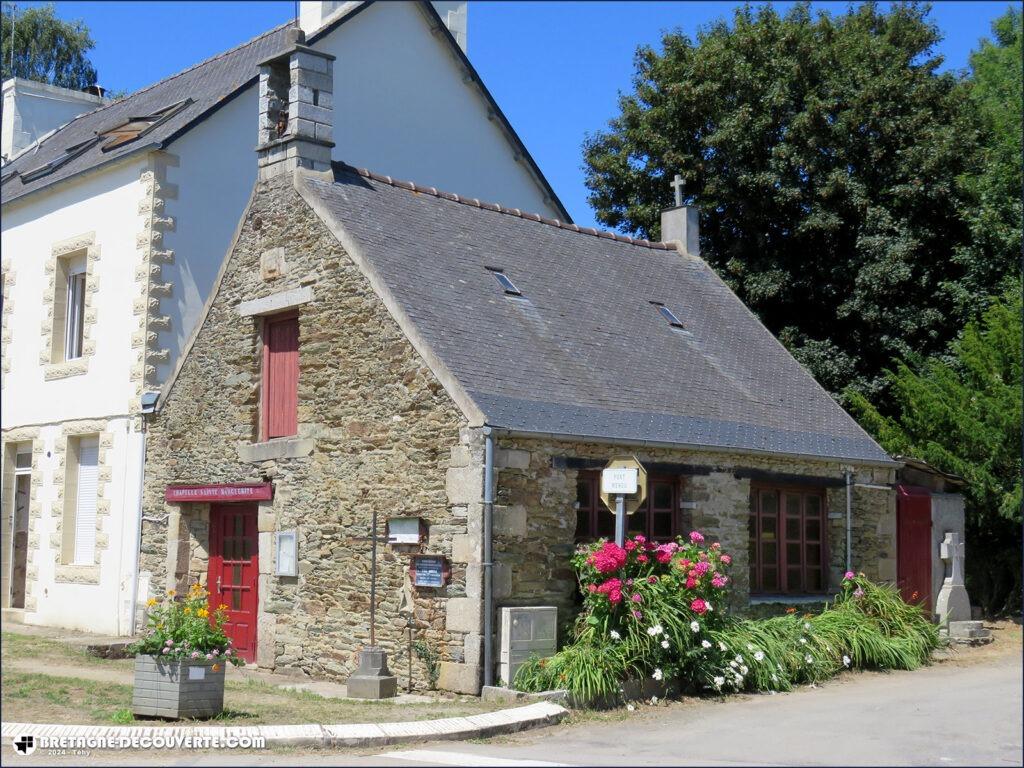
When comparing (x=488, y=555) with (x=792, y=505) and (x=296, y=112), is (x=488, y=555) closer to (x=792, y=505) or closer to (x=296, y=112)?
(x=792, y=505)

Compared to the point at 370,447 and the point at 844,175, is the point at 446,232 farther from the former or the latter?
the point at 844,175

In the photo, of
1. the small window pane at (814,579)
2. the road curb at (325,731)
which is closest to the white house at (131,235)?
the road curb at (325,731)

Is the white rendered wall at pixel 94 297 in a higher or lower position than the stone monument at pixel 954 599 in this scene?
higher

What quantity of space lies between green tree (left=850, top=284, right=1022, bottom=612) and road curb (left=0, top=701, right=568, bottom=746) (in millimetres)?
10030

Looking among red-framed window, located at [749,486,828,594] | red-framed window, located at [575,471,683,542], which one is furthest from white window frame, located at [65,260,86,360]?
red-framed window, located at [749,486,828,594]

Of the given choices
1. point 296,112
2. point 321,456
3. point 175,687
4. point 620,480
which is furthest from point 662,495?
point 296,112

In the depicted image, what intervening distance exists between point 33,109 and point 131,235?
7894 millimetres

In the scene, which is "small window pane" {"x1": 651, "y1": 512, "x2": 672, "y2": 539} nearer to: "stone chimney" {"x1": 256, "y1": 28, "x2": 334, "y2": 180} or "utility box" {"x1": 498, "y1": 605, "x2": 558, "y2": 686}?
"utility box" {"x1": 498, "y1": 605, "x2": 558, "y2": 686}

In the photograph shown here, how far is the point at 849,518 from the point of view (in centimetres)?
1490

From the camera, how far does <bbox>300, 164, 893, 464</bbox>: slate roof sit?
12172 millimetres

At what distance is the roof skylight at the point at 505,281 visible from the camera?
14165mm

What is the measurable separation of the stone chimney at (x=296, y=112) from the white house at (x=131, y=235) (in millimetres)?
308

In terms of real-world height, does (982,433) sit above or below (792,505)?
above

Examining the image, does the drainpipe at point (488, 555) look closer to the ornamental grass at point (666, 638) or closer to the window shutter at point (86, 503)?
the ornamental grass at point (666, 638)
